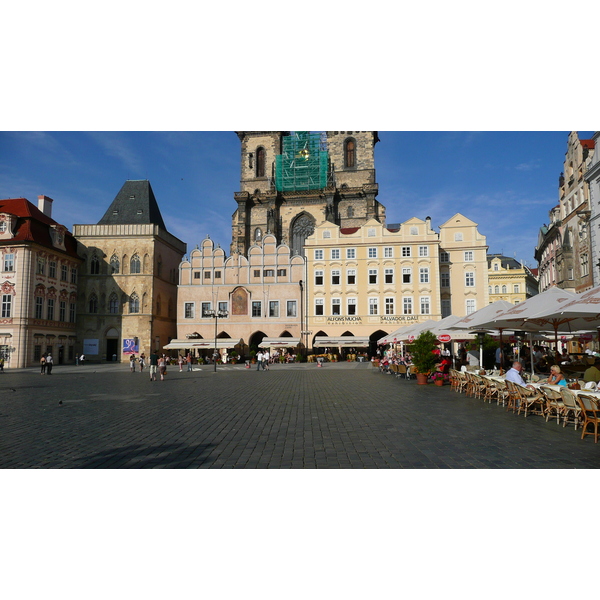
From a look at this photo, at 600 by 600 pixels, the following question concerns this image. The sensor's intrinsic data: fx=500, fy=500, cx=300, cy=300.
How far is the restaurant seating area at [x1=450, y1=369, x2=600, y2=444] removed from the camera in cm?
871

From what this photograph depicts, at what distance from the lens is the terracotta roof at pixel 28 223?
145ft

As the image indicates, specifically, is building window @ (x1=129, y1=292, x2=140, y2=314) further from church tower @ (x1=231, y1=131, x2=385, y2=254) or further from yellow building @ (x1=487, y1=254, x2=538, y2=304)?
yellow building @ (x1=487, y1=254, x2=538, y2=304)

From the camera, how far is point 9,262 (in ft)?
144

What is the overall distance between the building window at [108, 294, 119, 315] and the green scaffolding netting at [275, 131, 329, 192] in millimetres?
26022

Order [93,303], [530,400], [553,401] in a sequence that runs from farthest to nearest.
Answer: [93,303], [530,400], [553,401]

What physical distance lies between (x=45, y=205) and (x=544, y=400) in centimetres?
5327

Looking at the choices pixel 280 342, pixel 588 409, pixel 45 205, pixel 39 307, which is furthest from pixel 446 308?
pixel 45 205

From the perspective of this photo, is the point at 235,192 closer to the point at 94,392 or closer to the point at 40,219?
the point at 40,219

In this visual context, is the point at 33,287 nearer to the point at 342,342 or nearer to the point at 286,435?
the point at 342,342

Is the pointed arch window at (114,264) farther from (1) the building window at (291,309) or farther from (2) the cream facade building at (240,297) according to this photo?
(1) the building window at (291,309)

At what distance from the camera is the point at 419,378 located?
20.3 meters

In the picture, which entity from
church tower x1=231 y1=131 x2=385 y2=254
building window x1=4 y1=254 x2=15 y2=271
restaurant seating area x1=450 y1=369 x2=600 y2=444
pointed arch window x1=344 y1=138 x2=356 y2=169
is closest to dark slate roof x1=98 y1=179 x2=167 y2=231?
church tower x1=231 y1=131 x2=385 y2=254

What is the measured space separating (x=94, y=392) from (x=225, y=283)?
32551 mm

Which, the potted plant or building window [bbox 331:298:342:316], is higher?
building window [bbox 331:298:342:316]
